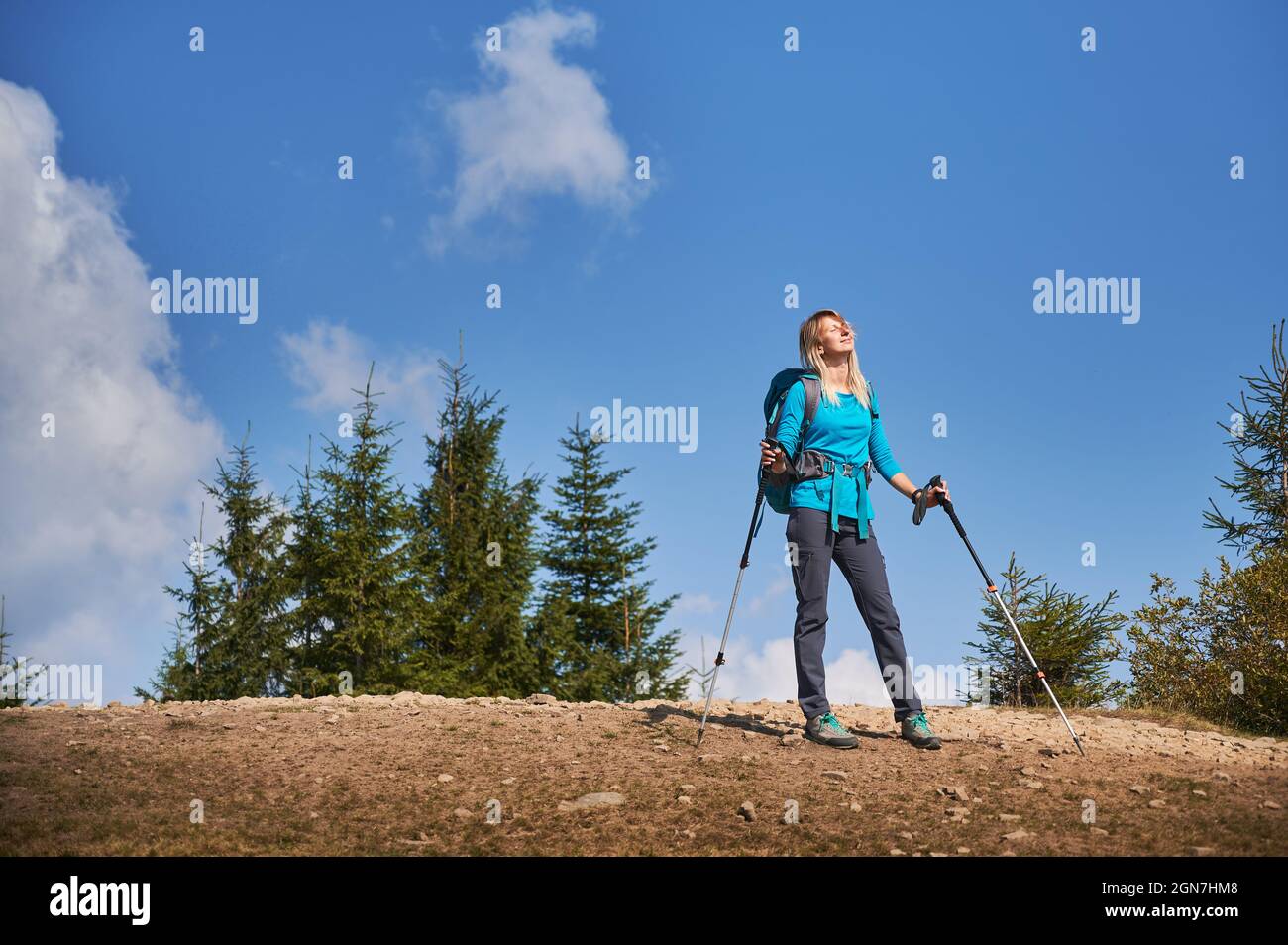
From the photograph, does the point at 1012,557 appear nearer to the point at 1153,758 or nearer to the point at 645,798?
the point at 1153,758

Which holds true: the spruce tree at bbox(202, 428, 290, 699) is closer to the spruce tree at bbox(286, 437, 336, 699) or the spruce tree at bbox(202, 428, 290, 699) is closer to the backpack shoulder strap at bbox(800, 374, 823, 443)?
the spruce tree at bbox(286, 437, 336, 699)

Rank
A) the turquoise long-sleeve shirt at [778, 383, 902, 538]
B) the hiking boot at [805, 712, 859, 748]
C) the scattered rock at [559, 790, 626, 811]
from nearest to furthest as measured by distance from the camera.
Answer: the scattered rock at [559, 790, 626, 811] → the turquoise long-sleeve shirt at [778, 383, 902, 538] → the hiking boot at [805, 712, 859, 748]

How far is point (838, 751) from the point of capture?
305 inches

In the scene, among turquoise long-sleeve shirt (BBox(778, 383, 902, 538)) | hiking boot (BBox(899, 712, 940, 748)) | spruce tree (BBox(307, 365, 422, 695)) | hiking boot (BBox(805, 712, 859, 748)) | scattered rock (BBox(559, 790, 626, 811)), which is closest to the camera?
scattered rock (BBox(559, 790, 626, 811))

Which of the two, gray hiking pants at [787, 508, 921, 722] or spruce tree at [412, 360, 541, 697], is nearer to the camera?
gray hiking pants at [787, 508, 921, 722]

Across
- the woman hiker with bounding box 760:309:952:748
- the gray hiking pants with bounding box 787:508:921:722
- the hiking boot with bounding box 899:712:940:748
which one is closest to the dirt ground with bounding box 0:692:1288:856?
the hiking boot with bounding box 899:712:940:748

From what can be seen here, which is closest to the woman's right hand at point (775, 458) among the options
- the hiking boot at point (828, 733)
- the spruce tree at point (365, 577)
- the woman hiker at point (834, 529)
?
the woman hiker at point (834, 529)

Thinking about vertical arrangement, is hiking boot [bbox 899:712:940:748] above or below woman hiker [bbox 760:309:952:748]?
below

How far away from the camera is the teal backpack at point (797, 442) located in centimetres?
776

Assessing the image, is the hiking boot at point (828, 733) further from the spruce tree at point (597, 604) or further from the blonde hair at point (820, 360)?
the spruce tree at point (597, 604)

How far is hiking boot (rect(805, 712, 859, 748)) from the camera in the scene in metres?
7.84

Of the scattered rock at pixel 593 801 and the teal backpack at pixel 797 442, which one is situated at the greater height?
the teal backpack at pixel 797 442

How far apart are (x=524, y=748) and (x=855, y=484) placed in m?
3.62
